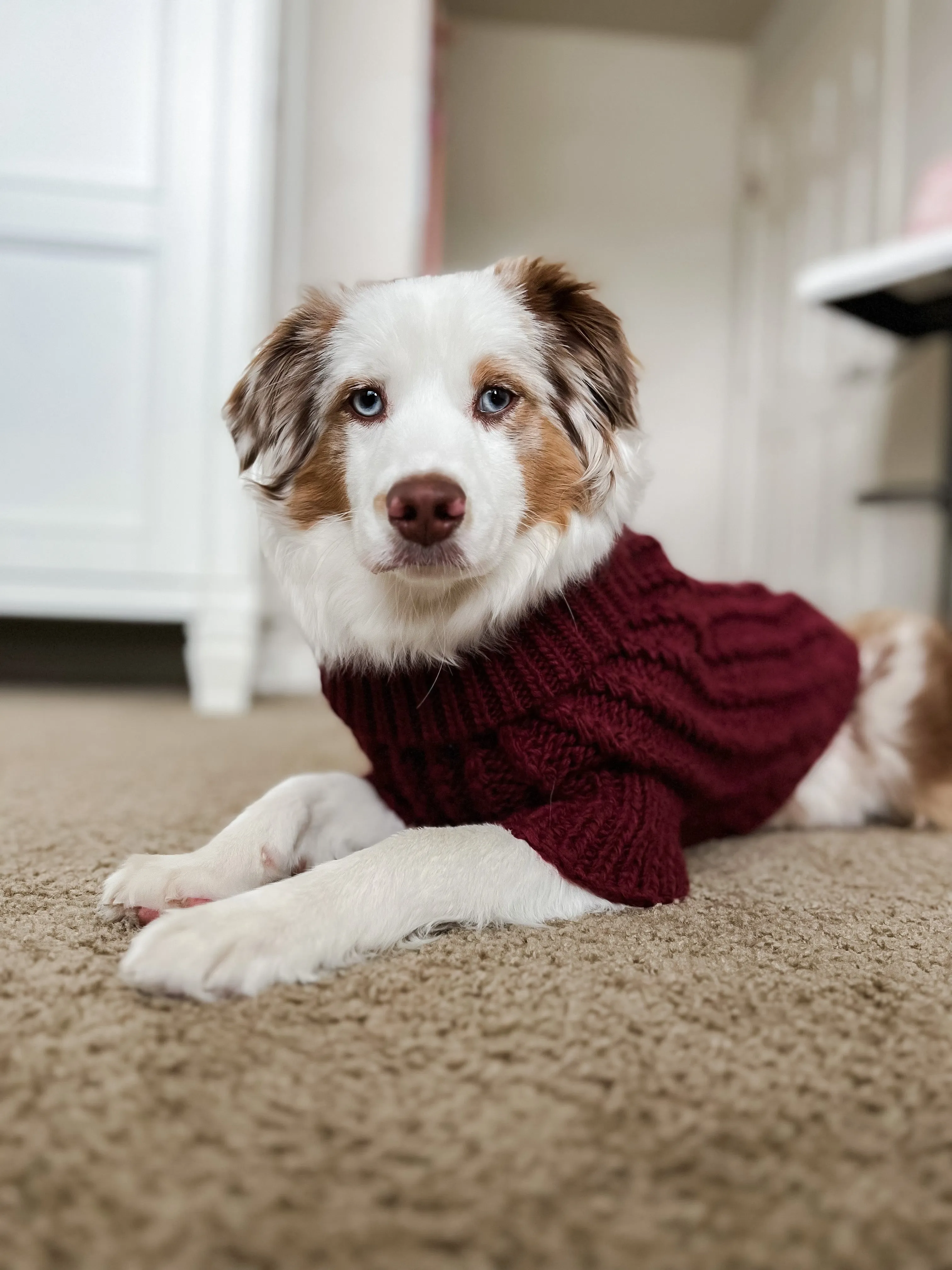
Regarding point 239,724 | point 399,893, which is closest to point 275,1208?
point 399,893

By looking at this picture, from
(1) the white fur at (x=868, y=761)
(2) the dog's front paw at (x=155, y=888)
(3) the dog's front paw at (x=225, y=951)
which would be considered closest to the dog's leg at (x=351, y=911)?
(3) the dog's front paw at (x=225, y=951)

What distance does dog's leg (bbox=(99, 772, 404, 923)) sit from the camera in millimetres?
928

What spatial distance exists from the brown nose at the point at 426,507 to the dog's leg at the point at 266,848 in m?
0.35

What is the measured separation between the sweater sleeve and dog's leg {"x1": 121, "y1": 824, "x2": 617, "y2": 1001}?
19 millimetres

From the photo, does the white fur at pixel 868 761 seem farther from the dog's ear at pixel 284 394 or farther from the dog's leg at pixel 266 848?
the dog's ear at pixel 284 394

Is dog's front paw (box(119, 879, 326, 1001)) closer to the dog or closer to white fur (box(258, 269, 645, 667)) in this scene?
the dog

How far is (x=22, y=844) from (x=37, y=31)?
247 cm

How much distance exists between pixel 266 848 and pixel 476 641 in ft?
1.07

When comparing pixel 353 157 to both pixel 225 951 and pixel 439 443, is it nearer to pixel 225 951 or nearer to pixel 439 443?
pixel 439 443

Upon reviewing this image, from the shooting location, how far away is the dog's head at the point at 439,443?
3.51ft

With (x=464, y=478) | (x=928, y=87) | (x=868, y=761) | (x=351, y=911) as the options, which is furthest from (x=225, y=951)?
(x=928, y=87)

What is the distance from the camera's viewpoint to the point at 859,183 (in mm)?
4195

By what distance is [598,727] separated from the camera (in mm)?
1041

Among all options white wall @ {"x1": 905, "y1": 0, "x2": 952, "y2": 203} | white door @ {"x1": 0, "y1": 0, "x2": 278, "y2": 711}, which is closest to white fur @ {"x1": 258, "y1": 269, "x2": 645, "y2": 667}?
white door @ {"x1": 0, "y1": 0, "x2": 278, "y2": 711}
